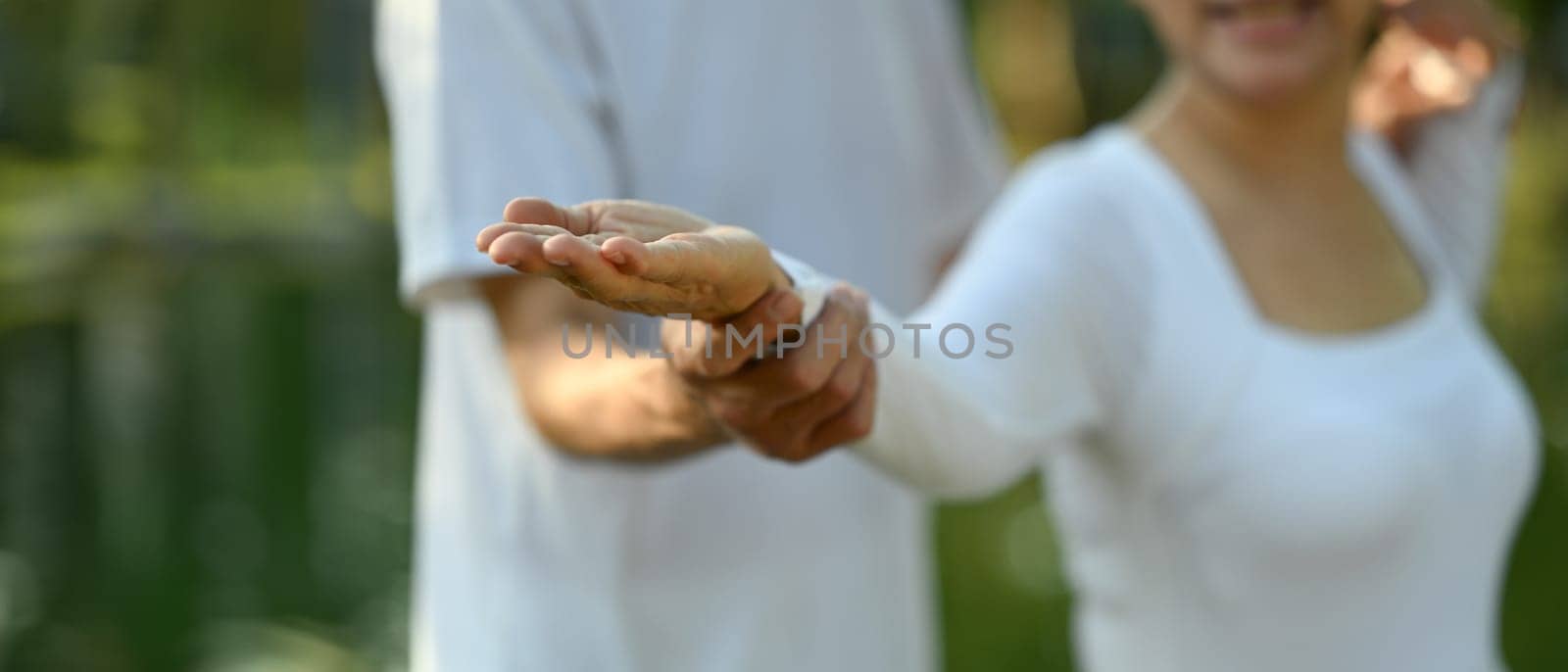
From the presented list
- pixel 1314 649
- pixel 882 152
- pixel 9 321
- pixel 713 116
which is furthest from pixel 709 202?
pixel 9 321

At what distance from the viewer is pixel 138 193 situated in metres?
3.31

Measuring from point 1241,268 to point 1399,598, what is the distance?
0.92 feet

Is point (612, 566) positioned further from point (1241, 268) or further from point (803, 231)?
point (1241, 268)

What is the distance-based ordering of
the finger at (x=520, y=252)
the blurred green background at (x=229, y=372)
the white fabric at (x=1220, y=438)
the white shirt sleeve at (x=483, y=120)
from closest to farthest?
1. the finger at (x=520, y=252)
2. the white shirt sleeve at (x=483, y=120)
3. the white fabric at (x=1220, y=438)
4. the blurred green background at (x=229, y=372)

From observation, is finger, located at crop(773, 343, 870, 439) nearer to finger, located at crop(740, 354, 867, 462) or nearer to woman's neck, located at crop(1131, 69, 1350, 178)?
finger, located at crop(740, 354, 867, 462)

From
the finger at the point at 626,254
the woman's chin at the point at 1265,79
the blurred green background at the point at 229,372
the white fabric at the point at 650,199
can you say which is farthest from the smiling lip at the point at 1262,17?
the blurred green background at the point at 229,372

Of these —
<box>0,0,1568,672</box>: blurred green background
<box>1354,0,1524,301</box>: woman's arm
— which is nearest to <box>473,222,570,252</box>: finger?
<box>1354,0,1524,301</box>: woman's arm

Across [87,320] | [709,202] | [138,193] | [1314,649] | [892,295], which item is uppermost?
[709,202]

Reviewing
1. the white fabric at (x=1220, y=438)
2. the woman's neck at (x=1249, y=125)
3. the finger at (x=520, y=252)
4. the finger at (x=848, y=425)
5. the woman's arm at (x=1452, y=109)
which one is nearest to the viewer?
the finger at (x=520, y=252)

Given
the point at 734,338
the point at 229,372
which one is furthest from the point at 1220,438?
the point at 229,372

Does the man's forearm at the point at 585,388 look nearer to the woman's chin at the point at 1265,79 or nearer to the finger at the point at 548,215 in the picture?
the finger at the point at 548,215

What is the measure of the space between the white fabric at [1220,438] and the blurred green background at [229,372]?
159cm

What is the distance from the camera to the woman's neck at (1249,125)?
1392 mm

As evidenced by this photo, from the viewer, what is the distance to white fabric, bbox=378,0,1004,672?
3.53 feet
